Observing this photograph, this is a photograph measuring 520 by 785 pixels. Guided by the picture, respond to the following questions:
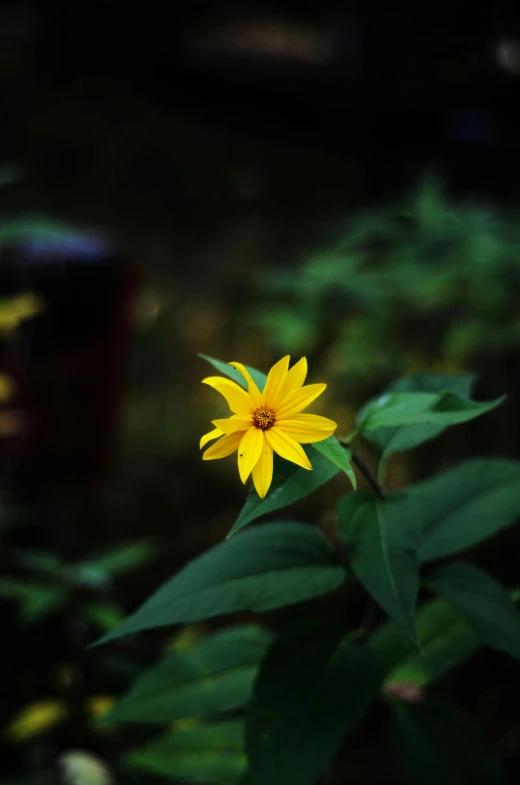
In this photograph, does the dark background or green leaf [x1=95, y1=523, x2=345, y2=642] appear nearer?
green leaf [x1=95, y1=523, x2=345, y2=642]

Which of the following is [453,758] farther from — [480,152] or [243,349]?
[480,152]

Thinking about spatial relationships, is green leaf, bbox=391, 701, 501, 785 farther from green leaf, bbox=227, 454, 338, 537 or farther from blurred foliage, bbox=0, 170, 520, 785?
green leaf, bbox=227, 454, 338, 537

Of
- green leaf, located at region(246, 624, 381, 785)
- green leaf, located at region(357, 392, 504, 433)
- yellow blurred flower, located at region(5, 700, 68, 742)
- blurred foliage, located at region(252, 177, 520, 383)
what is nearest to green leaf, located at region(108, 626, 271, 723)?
green leaf, located at region(246, 624, 381, 785)

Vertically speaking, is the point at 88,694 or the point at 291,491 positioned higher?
the point at 88,694

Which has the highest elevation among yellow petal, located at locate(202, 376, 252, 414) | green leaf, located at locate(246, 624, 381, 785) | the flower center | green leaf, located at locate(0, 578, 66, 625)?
green leaf, located at locate(0, 578, 66, 625)

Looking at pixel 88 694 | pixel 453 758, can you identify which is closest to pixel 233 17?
pixel 88 694

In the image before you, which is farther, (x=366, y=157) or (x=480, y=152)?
(x=366, y=157)
